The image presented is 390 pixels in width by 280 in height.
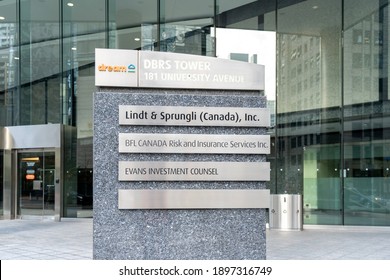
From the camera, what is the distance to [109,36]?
18.1 m

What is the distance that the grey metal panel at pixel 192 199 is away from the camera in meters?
5.33

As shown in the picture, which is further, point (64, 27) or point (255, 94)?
point (64, 27)

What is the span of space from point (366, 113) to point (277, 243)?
6286mm

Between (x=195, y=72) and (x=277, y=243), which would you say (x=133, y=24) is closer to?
(x=277, y=243)

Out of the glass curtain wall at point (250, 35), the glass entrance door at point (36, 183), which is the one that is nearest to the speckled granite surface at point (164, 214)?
the glass curtain wall at point (250, 35)

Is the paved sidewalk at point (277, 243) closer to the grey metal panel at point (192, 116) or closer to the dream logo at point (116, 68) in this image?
the grey metal panel at point (192, 116)

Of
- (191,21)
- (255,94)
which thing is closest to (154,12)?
(191,21)

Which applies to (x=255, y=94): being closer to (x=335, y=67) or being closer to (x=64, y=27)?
(x=335, y=67)

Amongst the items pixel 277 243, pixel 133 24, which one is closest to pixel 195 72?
pixel 277 243

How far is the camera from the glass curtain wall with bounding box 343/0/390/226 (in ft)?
49.0

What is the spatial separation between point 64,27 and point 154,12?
13.0ft

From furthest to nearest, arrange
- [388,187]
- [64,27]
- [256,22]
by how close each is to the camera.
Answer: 1. [64,27]
2. [256,22]
3. [388,187]

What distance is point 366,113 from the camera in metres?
15.2

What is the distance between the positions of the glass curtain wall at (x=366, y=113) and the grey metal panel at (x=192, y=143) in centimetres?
1055
